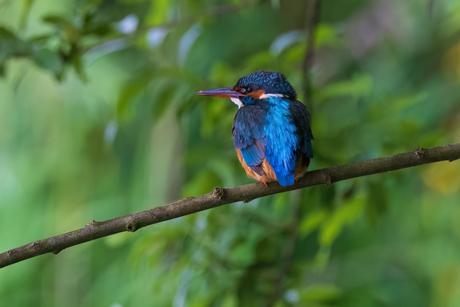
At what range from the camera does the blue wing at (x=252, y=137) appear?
1.06 metres

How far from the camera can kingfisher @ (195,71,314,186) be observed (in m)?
1.01

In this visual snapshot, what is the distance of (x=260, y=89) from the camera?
120 cm

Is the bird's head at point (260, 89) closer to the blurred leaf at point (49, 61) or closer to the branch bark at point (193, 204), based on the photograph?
the branch bark at point (193, 204)

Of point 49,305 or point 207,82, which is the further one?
point 49,305

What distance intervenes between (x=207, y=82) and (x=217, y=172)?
1.01 ft

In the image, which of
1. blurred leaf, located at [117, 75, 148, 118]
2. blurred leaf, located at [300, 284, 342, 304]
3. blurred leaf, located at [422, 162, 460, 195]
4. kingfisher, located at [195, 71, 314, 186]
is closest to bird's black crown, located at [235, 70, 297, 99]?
kingfisher, located at [195, 71, 314, 186]

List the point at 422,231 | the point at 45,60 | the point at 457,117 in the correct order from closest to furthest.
Result: 1. the point at 45,60
2. the point at 457,117
3. the point at 422,231

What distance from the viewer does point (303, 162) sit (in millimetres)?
1056

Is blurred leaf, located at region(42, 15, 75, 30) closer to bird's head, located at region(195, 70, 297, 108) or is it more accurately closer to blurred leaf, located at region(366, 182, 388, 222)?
bird's head, located at region(195, 70, 297, 108)

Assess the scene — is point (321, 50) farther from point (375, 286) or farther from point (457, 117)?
point (375, 286)

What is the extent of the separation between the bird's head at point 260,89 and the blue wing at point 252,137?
0.28 ft

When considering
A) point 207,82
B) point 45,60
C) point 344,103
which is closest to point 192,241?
point 207,82

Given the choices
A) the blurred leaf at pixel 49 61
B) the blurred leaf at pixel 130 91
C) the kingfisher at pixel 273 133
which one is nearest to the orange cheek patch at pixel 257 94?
the kingfisher at pixel 273 133

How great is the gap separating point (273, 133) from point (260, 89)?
20 centimetres
